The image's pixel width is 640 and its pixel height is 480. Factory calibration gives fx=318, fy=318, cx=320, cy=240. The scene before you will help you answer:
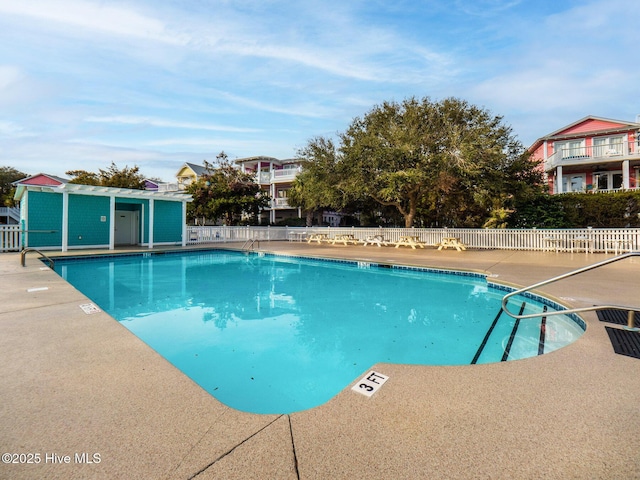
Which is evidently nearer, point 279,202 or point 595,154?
point 595,154

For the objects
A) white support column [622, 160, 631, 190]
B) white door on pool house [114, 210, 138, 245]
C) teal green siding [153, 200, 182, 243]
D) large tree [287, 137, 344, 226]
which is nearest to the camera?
teal green siding [153, 200, 182, 243]

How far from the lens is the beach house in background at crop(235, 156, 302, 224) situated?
1179 inches

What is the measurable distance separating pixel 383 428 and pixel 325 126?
18.2 m

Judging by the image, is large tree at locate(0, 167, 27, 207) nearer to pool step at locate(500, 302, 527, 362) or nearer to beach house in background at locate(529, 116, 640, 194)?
pool step at locate(500, 302, 527, 362)

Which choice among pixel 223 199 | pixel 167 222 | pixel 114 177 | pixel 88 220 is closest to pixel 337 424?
pixel 88 220

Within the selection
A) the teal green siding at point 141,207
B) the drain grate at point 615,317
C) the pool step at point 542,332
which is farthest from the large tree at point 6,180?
the drain grate at point 615,317

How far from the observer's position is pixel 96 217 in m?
14.2

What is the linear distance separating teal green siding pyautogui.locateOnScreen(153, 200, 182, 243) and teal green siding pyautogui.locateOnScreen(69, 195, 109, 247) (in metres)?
2.10

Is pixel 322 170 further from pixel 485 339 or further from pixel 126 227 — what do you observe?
pixel 485 339

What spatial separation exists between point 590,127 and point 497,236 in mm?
13369

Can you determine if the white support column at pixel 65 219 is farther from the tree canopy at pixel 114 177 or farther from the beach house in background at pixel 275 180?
the beach house in background at pixel 275 180

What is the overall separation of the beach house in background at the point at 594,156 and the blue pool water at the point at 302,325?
55.8ft

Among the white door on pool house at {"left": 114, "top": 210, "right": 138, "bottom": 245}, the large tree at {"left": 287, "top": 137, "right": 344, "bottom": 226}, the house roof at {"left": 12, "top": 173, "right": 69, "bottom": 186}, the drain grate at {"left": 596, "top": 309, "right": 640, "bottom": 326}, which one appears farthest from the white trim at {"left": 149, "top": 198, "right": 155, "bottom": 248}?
the house roof at {"left": 12, "top": 173, "right": 69, "bottom": 186}

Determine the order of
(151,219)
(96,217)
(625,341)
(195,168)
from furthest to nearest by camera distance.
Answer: (195,168), (151,219), (96,217), (625,341)
